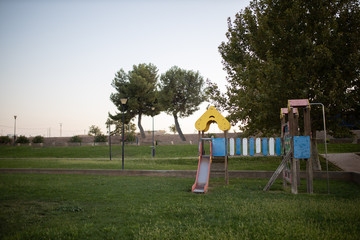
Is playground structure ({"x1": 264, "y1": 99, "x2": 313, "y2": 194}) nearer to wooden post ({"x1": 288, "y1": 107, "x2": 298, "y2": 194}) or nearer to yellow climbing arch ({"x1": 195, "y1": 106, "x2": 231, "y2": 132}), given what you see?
wooden post ({"x1": 288, "y1": 107, "x2": 298, "y2": 194})

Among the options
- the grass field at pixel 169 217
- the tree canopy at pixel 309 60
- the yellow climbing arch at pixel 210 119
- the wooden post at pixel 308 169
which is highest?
the tree canopy at pixel 309 60

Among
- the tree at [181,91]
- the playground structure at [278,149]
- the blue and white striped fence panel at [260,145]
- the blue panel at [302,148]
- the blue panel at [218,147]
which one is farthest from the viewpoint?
the tree at [181,91]

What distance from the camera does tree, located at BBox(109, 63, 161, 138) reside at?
62.1 meters

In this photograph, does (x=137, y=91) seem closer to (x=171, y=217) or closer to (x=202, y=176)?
(x=202, y=176)

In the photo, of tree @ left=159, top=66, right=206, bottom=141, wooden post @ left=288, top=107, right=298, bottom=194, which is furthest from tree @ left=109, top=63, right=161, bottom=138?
wooden post @ left=288, top=107, right=298, bottom=194

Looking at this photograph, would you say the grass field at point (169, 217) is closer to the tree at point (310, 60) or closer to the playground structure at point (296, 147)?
the playground structure at point (296, 147)

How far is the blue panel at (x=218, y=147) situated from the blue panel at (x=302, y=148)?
381cm

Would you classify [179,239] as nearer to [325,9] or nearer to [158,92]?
[325,9]

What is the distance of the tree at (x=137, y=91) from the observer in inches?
2446

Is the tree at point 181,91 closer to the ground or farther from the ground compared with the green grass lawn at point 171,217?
farther from the ground

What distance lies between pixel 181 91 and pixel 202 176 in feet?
167

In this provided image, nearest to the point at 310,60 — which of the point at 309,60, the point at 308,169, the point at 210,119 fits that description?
the point at 309,60

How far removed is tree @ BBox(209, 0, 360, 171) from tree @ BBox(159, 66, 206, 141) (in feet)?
143

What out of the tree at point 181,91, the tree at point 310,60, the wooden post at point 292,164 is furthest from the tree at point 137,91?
the wooden post at point 292,164
